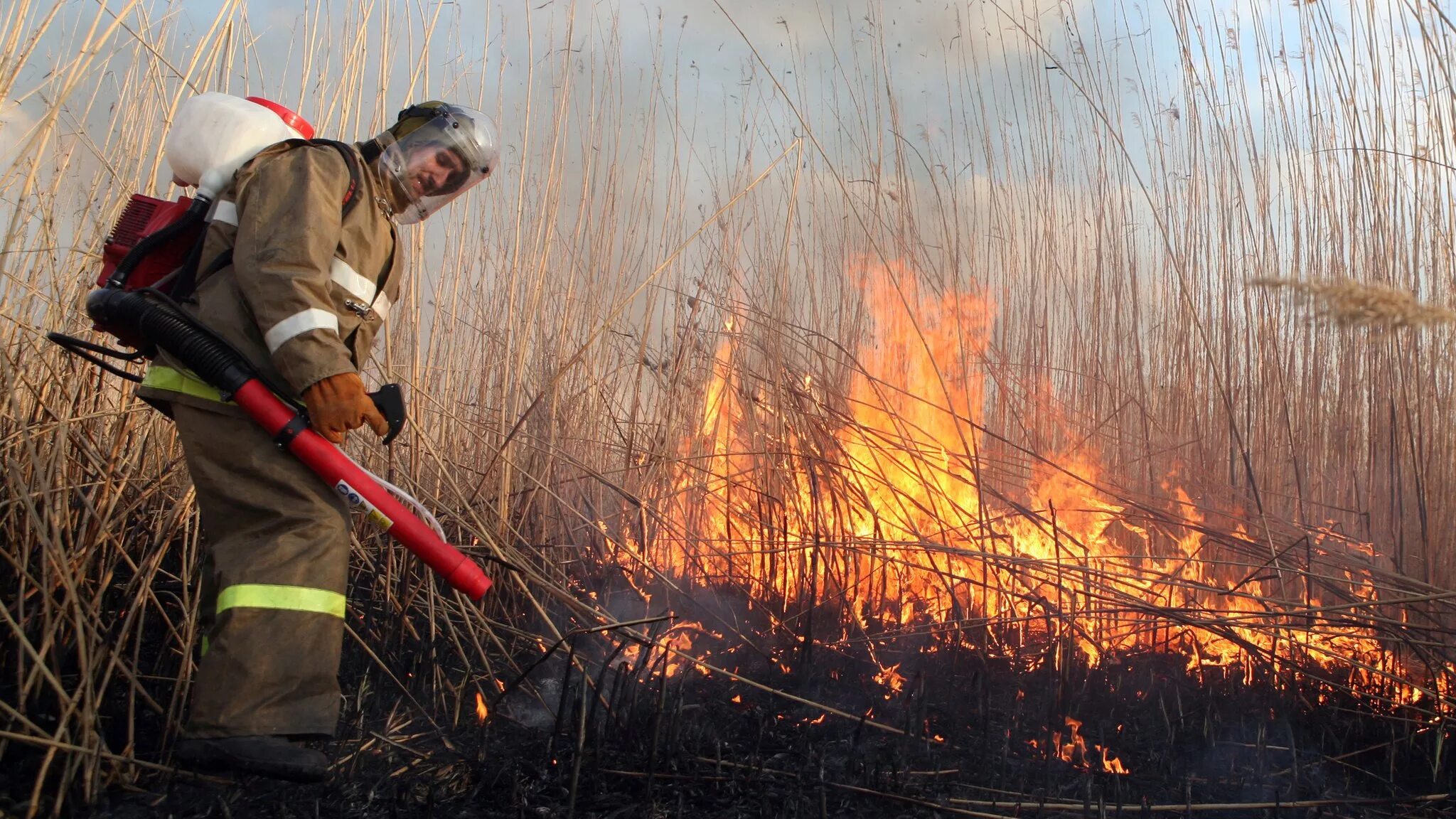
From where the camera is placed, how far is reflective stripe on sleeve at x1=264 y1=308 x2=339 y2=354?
1.61m

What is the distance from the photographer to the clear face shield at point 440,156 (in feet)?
6.39

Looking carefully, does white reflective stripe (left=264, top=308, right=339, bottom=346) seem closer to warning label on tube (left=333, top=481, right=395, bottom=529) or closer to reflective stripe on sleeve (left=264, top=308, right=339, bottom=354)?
reflective stripe on sleeve (left=264, top=308, right=339, bottom=354)

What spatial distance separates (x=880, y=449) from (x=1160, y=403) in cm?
113

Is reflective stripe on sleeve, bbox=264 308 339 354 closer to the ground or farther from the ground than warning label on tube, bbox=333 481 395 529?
farther from the ground

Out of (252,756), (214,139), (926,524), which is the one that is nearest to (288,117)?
(214,139)

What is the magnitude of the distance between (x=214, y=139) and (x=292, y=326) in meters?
0.46

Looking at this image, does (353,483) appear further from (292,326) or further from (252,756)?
(252,756)

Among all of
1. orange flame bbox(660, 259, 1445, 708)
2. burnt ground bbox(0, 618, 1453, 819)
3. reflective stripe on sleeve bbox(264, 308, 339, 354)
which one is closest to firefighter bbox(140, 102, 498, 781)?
reflective stripe on sleeve bbox(264, 308, 339, 354)

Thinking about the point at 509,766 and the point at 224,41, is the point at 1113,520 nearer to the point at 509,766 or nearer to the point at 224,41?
the point at 509,766

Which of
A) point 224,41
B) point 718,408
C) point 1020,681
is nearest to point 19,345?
point 224,41

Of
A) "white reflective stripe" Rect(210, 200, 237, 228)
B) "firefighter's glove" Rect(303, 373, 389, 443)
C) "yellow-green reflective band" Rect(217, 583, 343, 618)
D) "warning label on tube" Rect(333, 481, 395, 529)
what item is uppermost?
"white reflective stripe" Rect(210, 200, 237, 228)

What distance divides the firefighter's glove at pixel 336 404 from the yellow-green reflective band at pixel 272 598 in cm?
29

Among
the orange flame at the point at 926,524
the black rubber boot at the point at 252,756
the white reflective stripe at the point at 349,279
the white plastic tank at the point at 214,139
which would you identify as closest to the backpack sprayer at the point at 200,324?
the white plastic tank at the point at 214,139

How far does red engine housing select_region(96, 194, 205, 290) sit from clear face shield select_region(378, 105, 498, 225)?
405 millimetres
